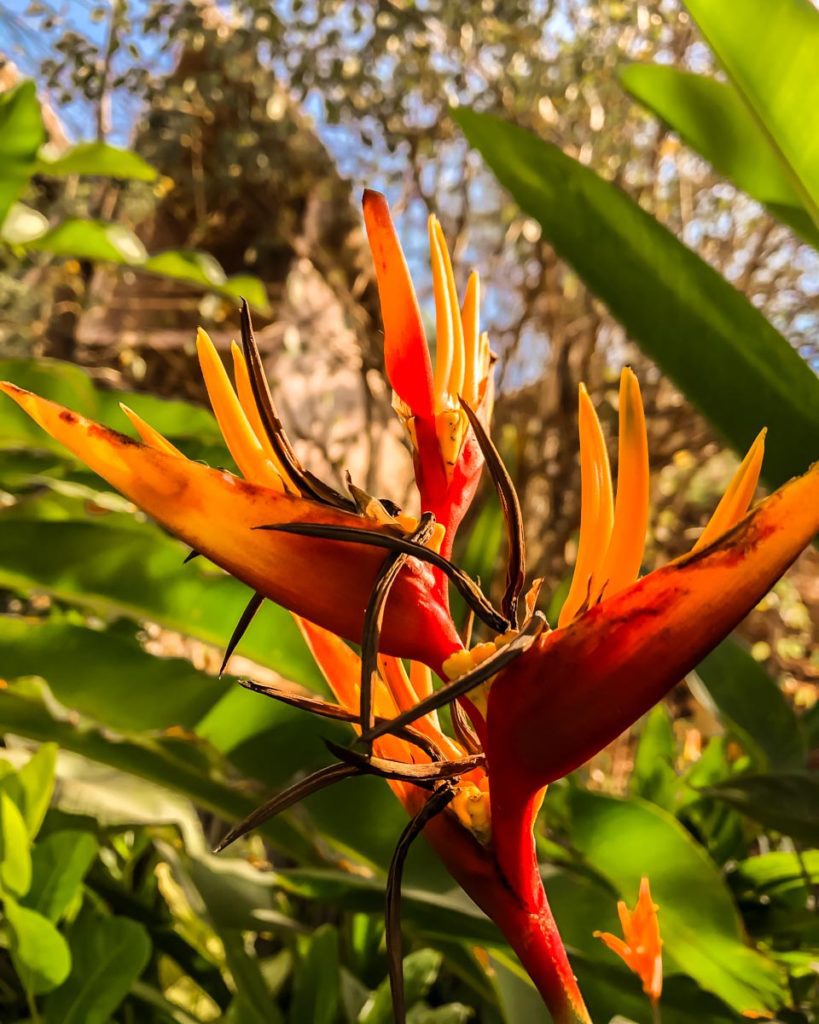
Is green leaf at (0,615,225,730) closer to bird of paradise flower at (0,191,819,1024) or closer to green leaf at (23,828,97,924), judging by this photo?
green leaf at (23,828,97,924)

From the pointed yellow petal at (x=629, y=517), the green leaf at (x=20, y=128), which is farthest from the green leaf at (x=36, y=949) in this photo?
the green leaf at (x=20, y=128)

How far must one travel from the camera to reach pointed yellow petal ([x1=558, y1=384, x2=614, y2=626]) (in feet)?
0.63

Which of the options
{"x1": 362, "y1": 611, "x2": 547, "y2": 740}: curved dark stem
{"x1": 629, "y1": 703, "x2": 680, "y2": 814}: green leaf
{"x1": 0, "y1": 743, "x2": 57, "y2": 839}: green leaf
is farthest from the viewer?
{"x1": 629, "y1": 703, "x2": 680, "y2": 814}: green leaf

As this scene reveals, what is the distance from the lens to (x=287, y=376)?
2.44m

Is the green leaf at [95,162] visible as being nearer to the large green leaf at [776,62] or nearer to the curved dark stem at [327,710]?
the large green leaf at [776,62]

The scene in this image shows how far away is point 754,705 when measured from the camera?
549 millimetres

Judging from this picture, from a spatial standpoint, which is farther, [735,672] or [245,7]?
[245,7]

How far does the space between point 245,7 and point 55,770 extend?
5.90 ft

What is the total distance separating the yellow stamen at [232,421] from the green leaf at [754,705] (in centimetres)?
39

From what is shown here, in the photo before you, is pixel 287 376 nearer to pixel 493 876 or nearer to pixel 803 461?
pixel 803 461

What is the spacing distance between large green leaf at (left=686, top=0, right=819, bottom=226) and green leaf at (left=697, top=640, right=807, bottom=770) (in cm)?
29

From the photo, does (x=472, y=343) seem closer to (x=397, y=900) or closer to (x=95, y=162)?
(x=397, y=900)

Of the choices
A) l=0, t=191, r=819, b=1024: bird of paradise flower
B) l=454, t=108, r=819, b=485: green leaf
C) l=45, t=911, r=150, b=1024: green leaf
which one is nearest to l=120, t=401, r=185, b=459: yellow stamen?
l=0, t=191, r=819, b=1024: bird of paradise flower

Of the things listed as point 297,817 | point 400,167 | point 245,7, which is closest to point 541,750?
point 297,817
